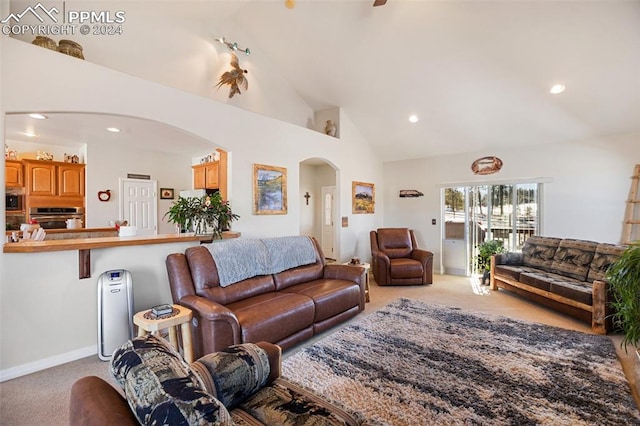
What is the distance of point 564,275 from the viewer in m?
4.14

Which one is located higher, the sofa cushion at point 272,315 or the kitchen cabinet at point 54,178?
the kitchen cabinet at point 54,178

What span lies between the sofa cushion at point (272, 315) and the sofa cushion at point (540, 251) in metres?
3.83

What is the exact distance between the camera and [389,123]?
568cm

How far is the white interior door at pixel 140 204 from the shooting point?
5.73 meters

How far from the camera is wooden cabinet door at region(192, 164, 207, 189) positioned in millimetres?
5673

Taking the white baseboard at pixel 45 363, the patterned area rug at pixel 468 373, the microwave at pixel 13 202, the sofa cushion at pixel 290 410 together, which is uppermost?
the microwave at pixel 13 202

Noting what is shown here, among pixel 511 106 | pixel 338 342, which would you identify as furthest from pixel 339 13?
pixel 338 342

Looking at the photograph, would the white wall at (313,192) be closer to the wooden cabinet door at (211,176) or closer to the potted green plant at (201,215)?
the wooden cabinet door at (211,176)

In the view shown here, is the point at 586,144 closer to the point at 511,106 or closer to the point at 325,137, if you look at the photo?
the point at 511,106

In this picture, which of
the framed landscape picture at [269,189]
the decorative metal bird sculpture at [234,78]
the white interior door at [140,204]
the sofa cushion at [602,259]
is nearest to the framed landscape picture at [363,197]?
the framed landscape picture at [269,189]

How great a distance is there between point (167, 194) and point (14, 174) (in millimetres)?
2396

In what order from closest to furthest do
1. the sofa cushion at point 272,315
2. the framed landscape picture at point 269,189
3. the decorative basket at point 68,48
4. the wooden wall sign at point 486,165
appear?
1. the sofa cushion at point 272,315
2. the decorative basket at point 68,48
3. the framed landscape picture at point 269,189
4. the wooden wall sign at point 486,165

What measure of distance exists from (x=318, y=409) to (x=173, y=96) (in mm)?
Result: 3407

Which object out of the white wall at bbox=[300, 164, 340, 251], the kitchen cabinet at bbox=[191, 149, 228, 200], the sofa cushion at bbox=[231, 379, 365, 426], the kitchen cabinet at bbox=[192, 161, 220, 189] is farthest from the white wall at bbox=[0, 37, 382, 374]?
the white wall at bbox=[300, 164, 340, 251]
